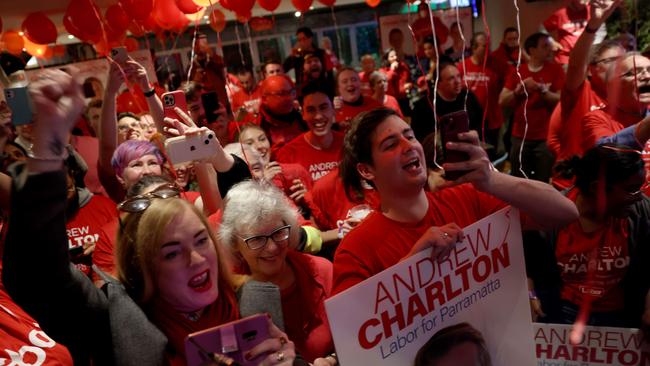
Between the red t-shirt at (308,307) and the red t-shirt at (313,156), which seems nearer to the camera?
the red t-shirt at (308,307)

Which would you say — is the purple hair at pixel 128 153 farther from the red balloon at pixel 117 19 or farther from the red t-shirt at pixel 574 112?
the red t-shirt at pixel 574 112

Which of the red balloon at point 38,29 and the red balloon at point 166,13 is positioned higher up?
the red balloon at point 38,29

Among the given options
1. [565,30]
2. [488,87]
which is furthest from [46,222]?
[565,30]

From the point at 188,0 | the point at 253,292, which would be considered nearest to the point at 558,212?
the point at 253,292

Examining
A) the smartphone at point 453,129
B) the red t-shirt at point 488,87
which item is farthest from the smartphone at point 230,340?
the red t-shirt at point 488,87

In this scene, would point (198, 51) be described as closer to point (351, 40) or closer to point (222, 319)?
point (222, 319)

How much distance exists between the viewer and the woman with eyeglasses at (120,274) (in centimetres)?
95

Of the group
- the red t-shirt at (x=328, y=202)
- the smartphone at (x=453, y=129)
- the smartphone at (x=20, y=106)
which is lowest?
the red t-shirt at (x=328, y=202)

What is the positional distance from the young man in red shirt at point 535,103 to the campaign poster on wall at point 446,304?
2656 millimetres

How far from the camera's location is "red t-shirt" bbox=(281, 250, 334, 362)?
1664 millimetres

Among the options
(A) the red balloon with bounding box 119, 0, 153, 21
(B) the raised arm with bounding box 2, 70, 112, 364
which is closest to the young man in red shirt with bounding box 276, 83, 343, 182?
(A) the red balloon with bounding box 119, 0, 153, 21

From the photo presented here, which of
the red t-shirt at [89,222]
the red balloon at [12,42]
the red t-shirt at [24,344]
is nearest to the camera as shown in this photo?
the red t-shirt at [24,344]

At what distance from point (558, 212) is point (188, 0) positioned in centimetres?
271

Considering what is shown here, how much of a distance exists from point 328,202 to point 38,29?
3.27 m
